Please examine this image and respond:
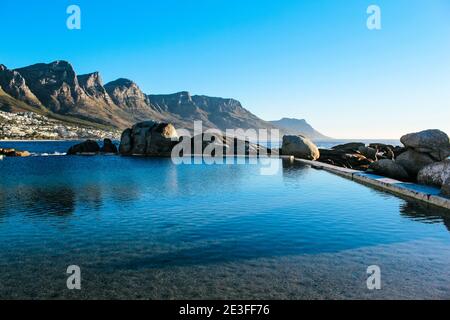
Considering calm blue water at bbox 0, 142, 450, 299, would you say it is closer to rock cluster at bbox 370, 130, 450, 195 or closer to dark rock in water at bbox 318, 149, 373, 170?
rock cluster at bbox 370, 130, 450, 195

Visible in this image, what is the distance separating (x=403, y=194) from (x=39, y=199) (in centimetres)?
2257

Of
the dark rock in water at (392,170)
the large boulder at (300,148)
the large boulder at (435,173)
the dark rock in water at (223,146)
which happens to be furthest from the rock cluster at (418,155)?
the dark rock in water at (223,146)

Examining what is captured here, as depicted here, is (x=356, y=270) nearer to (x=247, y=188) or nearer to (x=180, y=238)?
(x=180, y=238)

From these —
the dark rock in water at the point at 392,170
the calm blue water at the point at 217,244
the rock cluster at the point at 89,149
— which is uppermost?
the rock cluster at the point at 89,149

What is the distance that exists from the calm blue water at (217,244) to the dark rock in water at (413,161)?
352 inches

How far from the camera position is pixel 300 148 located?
54.4 m

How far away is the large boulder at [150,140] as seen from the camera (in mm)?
64369

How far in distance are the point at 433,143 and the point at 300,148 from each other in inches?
1068

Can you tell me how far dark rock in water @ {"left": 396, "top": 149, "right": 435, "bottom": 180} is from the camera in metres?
28.5

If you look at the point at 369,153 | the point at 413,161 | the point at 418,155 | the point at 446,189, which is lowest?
the point at 446,189

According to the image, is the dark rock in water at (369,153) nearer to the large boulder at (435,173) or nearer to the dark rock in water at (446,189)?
the large boulder at (435,173)

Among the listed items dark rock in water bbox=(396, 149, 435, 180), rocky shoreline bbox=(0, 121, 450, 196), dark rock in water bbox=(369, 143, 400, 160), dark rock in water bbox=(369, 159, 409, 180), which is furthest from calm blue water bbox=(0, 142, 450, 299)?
dark rock in water bbox=(369, 143, 400, 160)

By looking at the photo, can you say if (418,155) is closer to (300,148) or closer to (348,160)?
(348,160)

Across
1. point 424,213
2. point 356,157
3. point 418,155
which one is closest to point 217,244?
point 424,213
